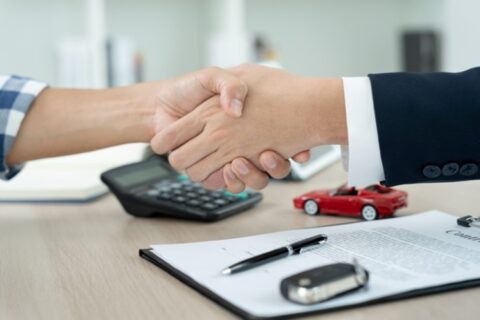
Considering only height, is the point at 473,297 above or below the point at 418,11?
below

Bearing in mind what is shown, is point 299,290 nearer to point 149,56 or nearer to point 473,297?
point 473,297

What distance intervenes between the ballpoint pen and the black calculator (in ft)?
0.71

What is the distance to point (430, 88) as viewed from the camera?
0.85m

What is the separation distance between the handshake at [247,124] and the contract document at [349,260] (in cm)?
17

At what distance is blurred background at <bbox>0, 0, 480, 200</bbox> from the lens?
2.61 meters

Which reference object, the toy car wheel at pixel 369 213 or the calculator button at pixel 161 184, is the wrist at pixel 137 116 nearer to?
the calculator button at pixel 161 184

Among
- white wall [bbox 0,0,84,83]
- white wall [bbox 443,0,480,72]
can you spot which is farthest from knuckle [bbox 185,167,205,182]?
white wall [bbox 0,0,84,83]

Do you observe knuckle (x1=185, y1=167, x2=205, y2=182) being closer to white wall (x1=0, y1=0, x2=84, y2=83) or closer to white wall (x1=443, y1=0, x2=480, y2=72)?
white wall (x1=443, y1=0, x2=480, y2=72)

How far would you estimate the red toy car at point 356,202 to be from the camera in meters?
0.90

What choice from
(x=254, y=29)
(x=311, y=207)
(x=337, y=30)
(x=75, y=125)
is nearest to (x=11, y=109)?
(x=75, y=125)

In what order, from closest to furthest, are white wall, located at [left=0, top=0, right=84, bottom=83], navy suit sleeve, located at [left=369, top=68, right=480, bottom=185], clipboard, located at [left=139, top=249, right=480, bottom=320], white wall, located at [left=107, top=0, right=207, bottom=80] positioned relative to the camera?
clipboard, located at [left=139, top=249, right=480, bottom=320]
navy suit sleeve, located at [left=369, top=68, right=480, bottom=185]
white wall, located at [left=0, top=0, right=84, bottom=83]
white wall, located at [left=107, top=0, right=207, bottom=80]

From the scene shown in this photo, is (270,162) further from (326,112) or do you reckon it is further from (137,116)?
(137,116)

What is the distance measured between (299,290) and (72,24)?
2.41 metres

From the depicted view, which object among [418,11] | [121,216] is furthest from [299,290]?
[418,11]
